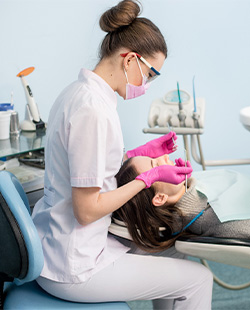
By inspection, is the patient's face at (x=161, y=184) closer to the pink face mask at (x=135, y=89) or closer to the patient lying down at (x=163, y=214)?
the patient lying down at (x=163, y=214)

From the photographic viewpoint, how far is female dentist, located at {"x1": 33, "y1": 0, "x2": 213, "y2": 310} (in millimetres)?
1079

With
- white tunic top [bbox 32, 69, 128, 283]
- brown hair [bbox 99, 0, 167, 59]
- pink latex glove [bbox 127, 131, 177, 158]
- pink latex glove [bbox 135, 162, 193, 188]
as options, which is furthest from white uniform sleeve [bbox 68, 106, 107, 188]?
pink latex glove [bbox 127, 131, 177, 158]

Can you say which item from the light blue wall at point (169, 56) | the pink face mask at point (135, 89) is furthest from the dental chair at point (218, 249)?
the light blue wall at point (169, 56)

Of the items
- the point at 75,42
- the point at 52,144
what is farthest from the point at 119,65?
the point at 75,42

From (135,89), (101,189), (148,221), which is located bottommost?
(148,221)

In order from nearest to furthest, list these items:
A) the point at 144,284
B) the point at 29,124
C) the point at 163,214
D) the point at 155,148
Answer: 1. the point at 144,284
2. the point at 163,214
3. the point at 155,148
4. the point at 29,124

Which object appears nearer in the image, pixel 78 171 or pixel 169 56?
pixel 78 171

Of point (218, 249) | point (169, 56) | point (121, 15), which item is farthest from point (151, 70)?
point (169, 56)

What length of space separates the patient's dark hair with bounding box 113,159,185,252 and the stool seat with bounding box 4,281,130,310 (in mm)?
193

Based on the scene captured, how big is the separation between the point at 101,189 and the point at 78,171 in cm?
15

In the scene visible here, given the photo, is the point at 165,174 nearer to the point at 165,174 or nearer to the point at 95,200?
→ the point at 165,174

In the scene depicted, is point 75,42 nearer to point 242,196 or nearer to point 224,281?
point 242,196

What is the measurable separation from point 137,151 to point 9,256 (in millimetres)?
613

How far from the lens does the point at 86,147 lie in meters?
1.06
